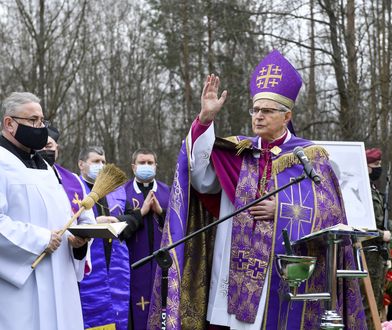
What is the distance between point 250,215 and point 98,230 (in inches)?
46.9

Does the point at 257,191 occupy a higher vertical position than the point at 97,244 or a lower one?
higher

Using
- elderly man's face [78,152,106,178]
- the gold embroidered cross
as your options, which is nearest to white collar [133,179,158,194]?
elderly man's face [78,152,106,178]

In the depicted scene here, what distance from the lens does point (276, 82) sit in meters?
5.21

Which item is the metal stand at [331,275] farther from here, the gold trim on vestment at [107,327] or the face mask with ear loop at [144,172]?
the face mask with ear loop at [144,172]

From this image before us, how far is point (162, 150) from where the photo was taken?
22625 mm

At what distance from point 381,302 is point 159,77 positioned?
16.4m

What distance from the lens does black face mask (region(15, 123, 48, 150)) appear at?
183 inches

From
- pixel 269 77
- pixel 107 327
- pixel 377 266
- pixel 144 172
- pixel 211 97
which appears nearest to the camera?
pixel 211 97

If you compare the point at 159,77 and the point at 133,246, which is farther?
the point at 159,77

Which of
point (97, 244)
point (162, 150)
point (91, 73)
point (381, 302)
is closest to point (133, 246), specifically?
point (97, 244)

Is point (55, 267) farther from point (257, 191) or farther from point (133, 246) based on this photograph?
point (133, 246)

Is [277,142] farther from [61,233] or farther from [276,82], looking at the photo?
[61,233]

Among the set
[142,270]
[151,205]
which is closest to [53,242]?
[151,205]

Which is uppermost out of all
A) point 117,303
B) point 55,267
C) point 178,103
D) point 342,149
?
point 178,103
